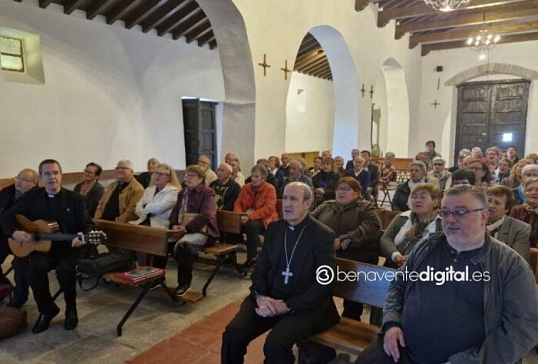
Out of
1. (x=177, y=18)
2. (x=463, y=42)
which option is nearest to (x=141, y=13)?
(x=177, y=18)

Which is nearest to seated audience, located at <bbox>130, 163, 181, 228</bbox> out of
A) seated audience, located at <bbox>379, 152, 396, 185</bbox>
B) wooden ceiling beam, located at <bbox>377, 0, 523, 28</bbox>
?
seated audience, located at <bbox>379, 152, 396, 185</bbox>

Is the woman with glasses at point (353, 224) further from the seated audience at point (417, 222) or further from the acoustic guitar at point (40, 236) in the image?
→ the acoustic guitar at point (40, 236)

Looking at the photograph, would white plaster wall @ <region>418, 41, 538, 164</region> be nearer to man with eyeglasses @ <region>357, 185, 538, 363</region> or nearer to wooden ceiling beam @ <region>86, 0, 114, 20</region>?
wooden ceiling beam @ <region>86, 0, 114, 20</region>

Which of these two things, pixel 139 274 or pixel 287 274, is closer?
pixel 287 274

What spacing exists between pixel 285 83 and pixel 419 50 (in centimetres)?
858

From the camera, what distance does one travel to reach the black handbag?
3324 millimetres

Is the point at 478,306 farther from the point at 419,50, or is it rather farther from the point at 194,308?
the point at 419,50

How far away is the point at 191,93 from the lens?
9359 millimetres

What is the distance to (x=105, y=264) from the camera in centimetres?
342

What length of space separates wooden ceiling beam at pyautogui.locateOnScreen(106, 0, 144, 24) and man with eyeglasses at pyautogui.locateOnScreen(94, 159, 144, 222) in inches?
153

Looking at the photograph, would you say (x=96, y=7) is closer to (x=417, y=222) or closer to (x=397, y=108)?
(x=417, y=222)

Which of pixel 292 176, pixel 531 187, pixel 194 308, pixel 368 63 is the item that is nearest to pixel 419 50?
pixel 368 63

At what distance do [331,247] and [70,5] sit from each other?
638 cm

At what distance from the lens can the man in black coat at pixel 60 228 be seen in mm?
3164
